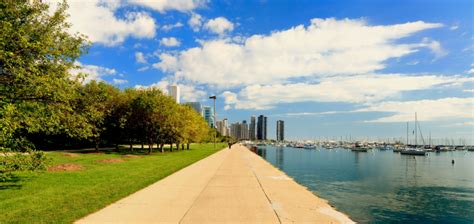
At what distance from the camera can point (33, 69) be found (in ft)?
42.4

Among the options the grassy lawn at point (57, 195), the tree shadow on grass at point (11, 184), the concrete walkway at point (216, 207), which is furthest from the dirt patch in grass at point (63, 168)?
the concrete walkway at point (216, 207)

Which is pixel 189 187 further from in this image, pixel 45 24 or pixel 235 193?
pixel 45 24

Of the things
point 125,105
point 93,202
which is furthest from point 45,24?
point 125,105

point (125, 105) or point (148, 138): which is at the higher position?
point (125, 105)

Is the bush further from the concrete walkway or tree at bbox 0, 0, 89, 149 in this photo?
the concrete walkway

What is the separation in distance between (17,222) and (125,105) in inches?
1996

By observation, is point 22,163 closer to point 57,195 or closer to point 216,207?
point 57,195

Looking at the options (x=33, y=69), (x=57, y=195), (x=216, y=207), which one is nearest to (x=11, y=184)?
(x=57, y=195)

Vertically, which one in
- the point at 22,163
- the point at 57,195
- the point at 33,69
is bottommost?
the point at 57,195

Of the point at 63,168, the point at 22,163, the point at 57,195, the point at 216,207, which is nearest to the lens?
the point at 216,207

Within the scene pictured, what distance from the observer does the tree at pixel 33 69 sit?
12.6m

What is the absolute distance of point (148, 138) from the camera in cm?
5906

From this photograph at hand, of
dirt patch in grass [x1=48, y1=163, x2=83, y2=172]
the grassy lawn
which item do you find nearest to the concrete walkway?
the grassy lawn

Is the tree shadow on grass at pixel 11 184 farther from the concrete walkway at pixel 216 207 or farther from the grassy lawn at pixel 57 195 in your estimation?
the concrete walkway at pixel 216 207
